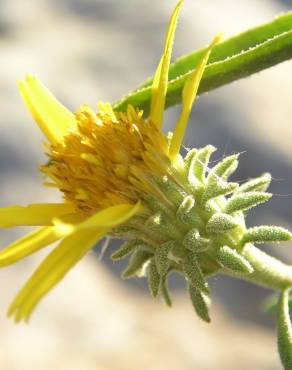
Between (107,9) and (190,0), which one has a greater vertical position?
(107,9)

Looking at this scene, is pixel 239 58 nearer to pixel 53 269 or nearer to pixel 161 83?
pixel 161 83

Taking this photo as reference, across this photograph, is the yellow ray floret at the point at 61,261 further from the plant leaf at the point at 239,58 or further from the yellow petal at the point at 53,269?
the plant leaf at the point at 239,58

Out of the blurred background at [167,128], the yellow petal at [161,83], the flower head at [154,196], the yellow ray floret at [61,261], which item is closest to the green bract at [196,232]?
the flower head at [154,196]

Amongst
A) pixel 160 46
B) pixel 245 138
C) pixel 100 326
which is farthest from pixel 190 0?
pixel 100 326

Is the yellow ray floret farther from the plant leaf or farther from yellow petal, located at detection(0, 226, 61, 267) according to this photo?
the plant leaf

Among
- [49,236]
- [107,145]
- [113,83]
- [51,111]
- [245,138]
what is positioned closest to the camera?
[49,236]

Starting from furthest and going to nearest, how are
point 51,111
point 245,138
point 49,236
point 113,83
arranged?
point 113,83, point 245,138, point 51,111, point 49,236

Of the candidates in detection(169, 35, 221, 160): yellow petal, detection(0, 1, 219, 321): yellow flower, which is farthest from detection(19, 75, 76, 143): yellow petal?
detection(169, 35, 221, 160): yellow petal

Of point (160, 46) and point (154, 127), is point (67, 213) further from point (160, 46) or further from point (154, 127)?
point (160, 46)
